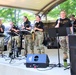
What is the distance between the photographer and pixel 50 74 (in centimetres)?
418

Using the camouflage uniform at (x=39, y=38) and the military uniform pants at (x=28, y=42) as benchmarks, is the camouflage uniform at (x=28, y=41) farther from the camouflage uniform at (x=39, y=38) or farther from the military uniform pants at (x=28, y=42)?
the camouflage uniform at (x=39, y=38)

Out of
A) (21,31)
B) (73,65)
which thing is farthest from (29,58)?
(73,65)

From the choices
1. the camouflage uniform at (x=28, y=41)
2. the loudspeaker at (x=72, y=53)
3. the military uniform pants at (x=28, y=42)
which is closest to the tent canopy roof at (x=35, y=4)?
the camouflage uniform at (x=28, y=41)

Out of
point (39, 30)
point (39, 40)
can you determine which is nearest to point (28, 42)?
point (39, 40)

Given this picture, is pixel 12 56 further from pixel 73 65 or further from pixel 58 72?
pixel 73 65

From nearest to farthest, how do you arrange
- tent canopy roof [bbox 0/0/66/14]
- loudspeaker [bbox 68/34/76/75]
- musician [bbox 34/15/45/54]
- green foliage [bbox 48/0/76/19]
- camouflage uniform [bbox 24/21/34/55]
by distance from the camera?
1. loudspeaker [bbox 68/34/76/75]
2. musician [bbox 34/15/45/54]
3. camouflage uniform [bbox 24/21/34/55]
4. tent canopy roof [bbox 0/0/66/14]
5. green foliage [bbox 48/0/76/19]

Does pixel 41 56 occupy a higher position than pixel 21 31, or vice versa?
pixel 21 31

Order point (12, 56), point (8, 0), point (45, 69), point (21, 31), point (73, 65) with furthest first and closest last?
point (8, 0) < point (12, 56) < point (21, 31) < point (45, 69) < point (73, 65)

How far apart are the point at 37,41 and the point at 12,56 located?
2.95 ft

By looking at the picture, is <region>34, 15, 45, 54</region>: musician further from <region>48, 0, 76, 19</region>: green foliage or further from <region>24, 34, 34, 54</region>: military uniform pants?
<region>48, 0, 76, 19</region>: green foliage

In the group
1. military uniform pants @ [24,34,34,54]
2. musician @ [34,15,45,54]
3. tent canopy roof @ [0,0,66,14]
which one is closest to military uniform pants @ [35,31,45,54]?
musician @ [34,15,45,54]

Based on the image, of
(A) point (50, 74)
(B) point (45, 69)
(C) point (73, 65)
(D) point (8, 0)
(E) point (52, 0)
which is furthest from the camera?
(E) point (52, 0)

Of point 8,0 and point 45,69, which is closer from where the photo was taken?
point 45,69

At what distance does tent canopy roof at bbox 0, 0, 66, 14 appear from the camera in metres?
9.98
